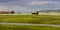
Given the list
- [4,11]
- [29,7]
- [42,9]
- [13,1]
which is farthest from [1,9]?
[42,9]

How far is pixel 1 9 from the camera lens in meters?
6.27

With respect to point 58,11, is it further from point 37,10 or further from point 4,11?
point 4,11

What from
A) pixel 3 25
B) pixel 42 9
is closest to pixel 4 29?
pixel 3 25

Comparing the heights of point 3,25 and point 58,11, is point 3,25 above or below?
below

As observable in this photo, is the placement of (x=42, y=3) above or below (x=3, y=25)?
above

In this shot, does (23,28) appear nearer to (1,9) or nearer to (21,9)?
(21,9)

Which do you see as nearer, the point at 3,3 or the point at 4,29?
the point at 4,29

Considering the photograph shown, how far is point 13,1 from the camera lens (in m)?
6.27

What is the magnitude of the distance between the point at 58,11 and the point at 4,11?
86.1 inches

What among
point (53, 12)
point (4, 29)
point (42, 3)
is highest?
point (42, 3)

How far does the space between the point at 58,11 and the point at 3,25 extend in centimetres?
226

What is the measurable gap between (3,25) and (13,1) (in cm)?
106

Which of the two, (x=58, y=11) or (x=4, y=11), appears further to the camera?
(x=4, y=11)

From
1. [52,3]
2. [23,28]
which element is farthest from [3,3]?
[52,3]
